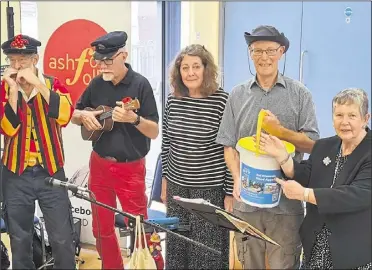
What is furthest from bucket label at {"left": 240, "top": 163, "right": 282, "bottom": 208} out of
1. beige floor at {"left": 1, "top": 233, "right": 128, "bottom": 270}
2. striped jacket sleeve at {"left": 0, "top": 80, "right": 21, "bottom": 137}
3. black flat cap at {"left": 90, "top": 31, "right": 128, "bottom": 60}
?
striped jacket sleeve at {"left": 0, "top": 80, "right": 21, "bottom": 137}

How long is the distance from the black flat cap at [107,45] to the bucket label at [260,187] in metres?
0.77

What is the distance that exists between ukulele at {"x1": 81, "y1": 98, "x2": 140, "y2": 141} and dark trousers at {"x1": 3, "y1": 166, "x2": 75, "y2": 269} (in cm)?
22

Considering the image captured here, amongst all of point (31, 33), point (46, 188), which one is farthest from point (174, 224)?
point (31, 33)

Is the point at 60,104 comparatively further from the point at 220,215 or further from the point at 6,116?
the point at 220,215

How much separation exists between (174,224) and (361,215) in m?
0.82

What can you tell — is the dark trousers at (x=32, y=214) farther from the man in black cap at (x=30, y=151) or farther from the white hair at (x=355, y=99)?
the white hair at (x=355, y=99)

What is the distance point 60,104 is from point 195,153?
25.6 inches

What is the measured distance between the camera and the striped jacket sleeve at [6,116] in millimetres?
2104

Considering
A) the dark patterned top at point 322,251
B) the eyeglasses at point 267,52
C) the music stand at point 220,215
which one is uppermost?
the eyeglasses at point 267,52

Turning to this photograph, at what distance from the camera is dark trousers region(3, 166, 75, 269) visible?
2.22m

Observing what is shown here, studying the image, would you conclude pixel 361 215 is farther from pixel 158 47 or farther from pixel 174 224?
pixel 158 47

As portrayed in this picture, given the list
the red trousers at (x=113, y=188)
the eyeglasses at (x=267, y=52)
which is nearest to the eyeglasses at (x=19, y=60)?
the red trousers at (x=113, y=188)

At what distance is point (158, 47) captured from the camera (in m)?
2.48

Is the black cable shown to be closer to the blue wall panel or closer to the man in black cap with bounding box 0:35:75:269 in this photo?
the man in black cap with bounding box 0:35:75:269
